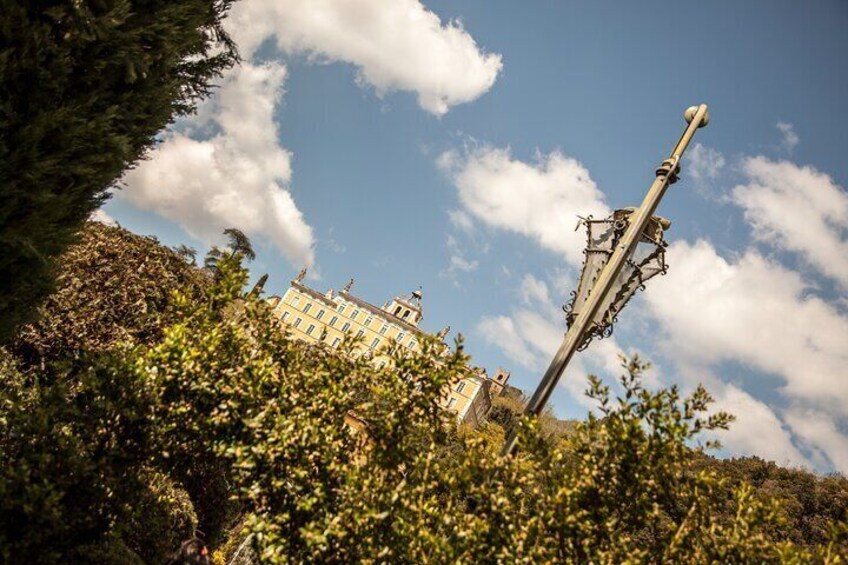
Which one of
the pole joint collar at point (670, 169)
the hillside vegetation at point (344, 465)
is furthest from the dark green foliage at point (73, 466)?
the pole joint collar at point (670, 169)

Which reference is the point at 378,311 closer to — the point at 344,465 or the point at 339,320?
the point at 339,320

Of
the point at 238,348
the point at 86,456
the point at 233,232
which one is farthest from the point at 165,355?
the point at 233,232

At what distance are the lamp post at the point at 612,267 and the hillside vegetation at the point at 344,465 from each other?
0.54 meters

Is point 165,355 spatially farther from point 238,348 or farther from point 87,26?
point 87,26

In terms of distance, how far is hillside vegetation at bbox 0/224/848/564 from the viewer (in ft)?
13.1

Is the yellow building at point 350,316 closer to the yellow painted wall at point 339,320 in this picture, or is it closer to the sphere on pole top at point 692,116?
the yellow painted wall at point 339,320

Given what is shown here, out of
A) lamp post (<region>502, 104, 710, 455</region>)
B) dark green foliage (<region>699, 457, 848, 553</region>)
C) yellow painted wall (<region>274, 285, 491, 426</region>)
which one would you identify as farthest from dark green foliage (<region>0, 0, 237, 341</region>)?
yellow painted wall (<region>274, 285, 491, 426</region>)

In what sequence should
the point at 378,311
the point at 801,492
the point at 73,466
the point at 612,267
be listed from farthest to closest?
the point at 378,311
the point at 801,492
the point at 73,466
the point at 612,267

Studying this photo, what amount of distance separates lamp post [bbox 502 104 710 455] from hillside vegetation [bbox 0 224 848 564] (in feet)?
1.78

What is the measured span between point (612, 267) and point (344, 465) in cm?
342

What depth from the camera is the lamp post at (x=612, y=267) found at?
4254 millimetres

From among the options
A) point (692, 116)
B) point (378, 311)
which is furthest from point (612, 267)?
point (378, 311)

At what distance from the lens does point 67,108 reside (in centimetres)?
488

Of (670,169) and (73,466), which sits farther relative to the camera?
(73,466)
